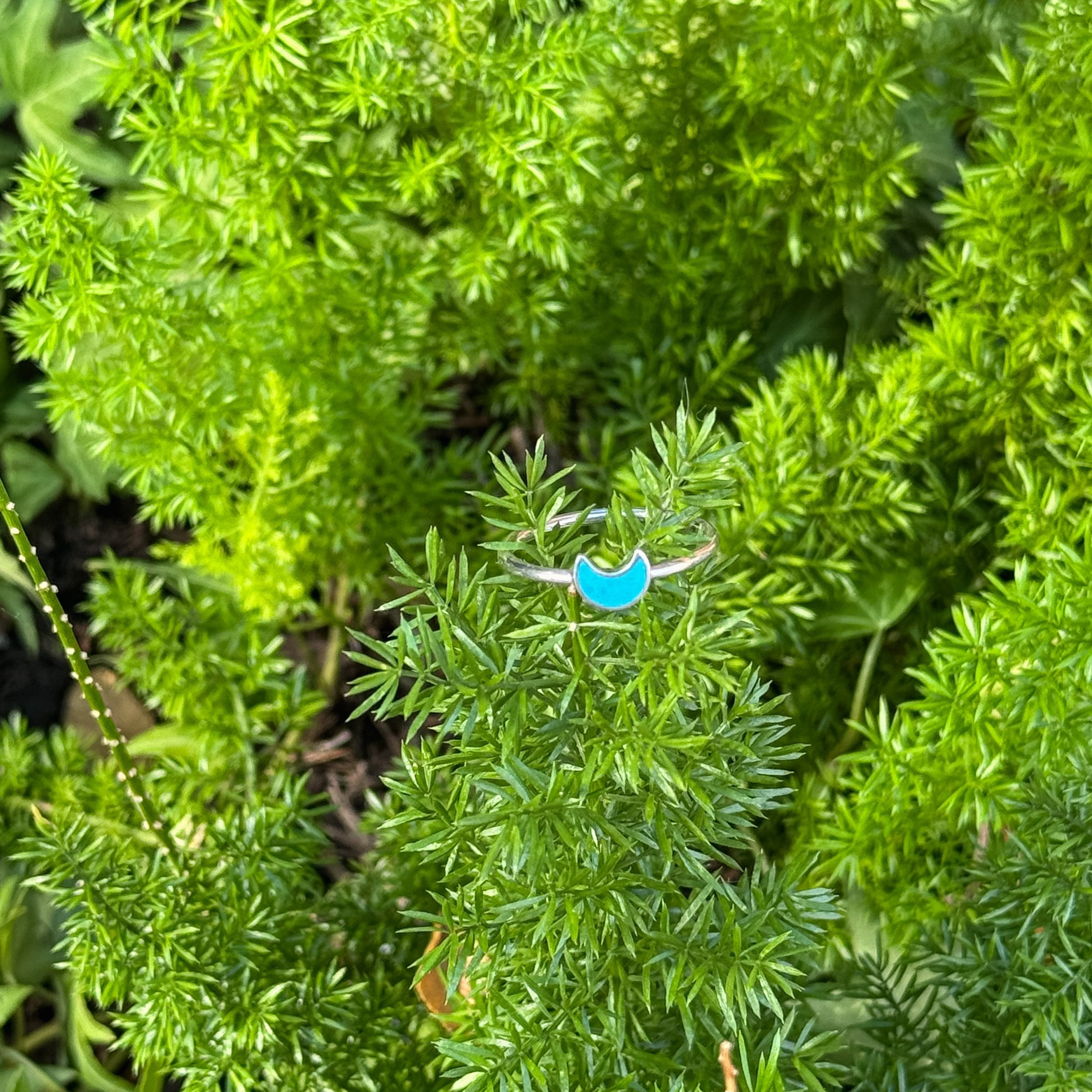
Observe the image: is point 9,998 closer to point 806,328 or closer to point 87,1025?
point 87,1025

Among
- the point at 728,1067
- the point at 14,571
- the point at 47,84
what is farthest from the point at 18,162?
the point at 728,1067

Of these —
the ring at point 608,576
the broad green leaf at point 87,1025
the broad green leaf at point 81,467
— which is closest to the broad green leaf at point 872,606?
the ring at point 608,576

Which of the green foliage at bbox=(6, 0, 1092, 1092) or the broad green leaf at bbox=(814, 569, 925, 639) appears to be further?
the broad green leaf at bbox=(814, 569, 925, 639)

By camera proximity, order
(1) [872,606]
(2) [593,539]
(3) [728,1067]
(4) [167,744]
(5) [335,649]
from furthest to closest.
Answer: (5) [335,649]
(4) [167,744]
(1) [872,606]
(2) [593,539]
(3) [728,1067]

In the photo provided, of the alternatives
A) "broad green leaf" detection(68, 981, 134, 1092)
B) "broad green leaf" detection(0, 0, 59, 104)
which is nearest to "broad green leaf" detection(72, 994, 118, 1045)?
"broad green leaf" detection(68, 981, 134, 1092)

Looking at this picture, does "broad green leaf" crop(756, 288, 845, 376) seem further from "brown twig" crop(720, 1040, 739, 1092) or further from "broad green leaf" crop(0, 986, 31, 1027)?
"broad green leaf" crop(0, 986, 31, 1027)

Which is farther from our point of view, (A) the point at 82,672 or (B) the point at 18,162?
(B) the point at 18,162
